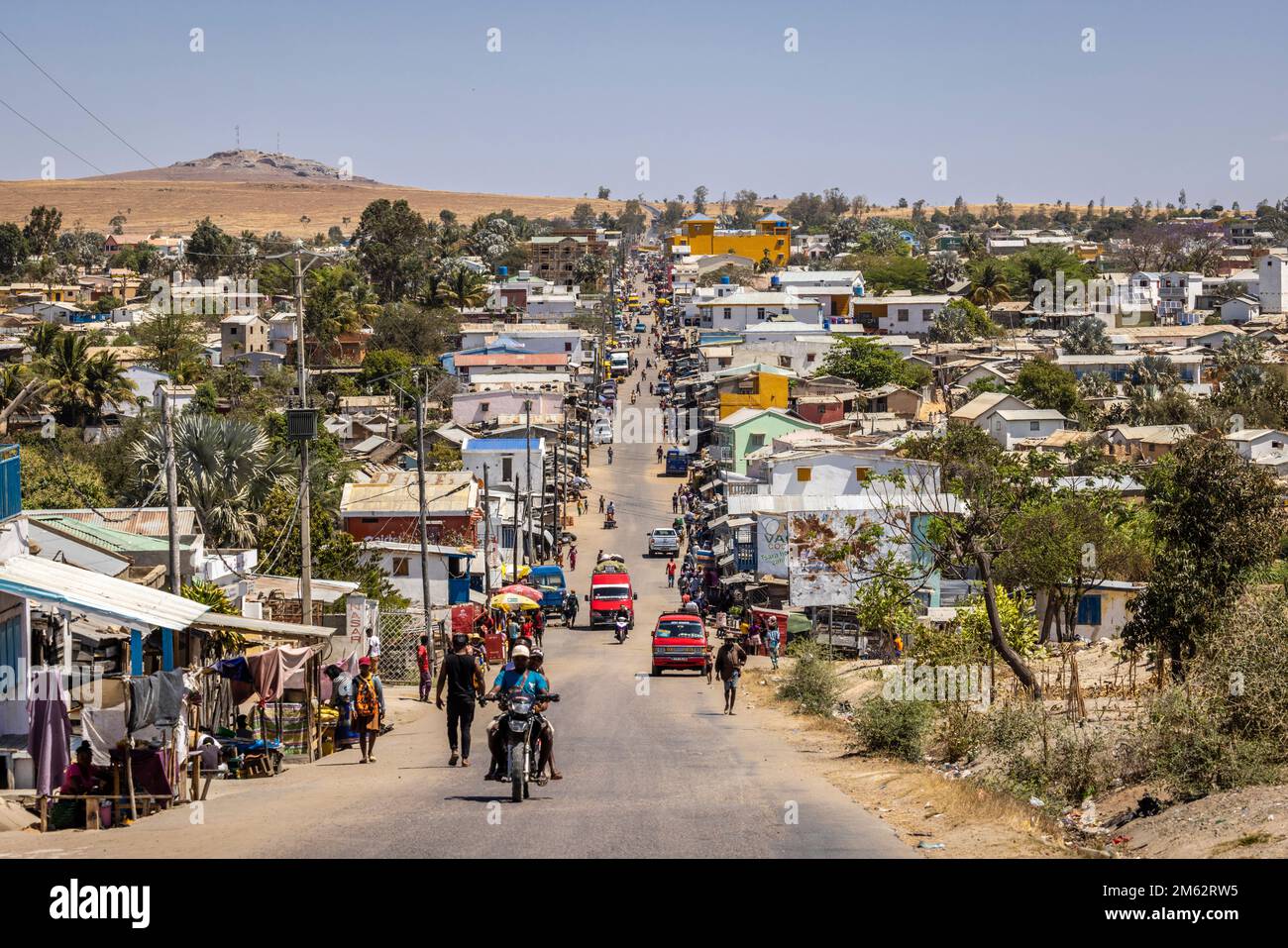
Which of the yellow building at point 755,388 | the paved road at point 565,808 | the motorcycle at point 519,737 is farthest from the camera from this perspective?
the yellow building at point 755,388

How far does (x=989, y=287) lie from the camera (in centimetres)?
15625

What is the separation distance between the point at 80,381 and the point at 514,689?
65924 millimetres

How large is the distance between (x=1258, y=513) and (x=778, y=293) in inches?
4479

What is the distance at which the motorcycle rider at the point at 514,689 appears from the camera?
1511 centimetres

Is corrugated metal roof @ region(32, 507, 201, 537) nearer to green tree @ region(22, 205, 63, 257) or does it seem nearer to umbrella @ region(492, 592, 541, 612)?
umbrella @ region(492, 592, 541, 612)

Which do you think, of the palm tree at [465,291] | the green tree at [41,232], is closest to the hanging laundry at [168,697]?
the palm tree at [465,291]

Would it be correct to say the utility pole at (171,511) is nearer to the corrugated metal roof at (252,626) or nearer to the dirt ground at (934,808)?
the corrugated metal roof at (252,626)

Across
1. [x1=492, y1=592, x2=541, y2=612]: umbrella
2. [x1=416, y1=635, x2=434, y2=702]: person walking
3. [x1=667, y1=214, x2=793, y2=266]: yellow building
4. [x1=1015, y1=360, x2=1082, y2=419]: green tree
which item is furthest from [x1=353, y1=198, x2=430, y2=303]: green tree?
[x1=416, y1=635, x2=434, y2=702]: person walking

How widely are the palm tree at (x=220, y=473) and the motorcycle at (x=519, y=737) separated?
80.0 ft

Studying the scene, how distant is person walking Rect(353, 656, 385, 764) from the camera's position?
18875 mm

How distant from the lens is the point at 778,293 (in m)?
138

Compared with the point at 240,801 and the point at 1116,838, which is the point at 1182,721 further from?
the point at 240,801

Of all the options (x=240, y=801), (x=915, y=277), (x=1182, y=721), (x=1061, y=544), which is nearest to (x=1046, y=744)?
(x=1182, y=721)

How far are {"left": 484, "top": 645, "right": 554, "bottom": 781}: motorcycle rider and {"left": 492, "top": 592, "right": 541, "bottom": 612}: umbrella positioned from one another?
2275cm
